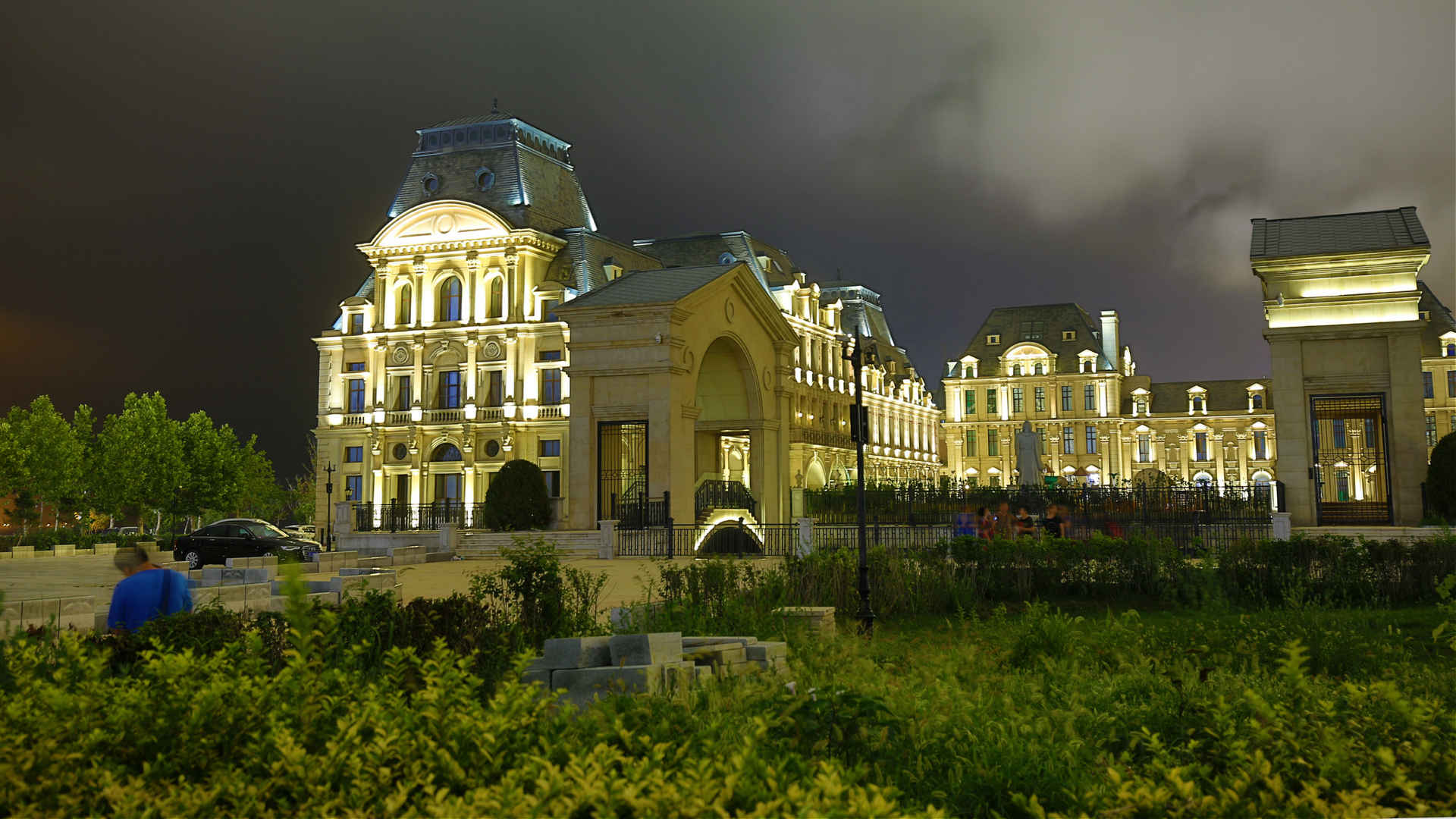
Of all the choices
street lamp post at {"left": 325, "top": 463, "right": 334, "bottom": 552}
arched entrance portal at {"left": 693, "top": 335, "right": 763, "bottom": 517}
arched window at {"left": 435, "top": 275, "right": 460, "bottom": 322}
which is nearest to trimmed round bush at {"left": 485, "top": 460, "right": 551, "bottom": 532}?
arched entrance portal at {"left": 693, "top": 335, "right": 763, "bottom": 517}

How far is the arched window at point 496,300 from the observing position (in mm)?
61406

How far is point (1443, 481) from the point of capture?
95.6 ft

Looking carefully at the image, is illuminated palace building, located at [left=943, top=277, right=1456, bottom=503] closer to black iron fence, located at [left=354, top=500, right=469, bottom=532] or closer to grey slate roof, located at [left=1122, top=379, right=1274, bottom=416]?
grey slate roof, located at [left=1122, top=379, right=1274, bottom=416]

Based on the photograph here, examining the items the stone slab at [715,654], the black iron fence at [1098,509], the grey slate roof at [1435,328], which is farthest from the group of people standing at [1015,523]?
the grey slate roof at [1435,328]

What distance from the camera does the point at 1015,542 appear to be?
1786 centimetres

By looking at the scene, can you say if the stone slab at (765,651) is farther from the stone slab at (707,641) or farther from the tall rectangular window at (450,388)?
the tall rectangular window at (450,388)

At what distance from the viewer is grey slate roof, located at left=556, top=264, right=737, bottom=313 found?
33.1 metres

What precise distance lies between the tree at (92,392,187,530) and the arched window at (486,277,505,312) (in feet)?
70.8

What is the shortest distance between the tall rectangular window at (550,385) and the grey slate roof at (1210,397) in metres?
59.6

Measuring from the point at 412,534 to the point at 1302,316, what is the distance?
2948cm

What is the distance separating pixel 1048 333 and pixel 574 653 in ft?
320

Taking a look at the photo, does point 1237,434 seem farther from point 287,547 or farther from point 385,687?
point 385,687

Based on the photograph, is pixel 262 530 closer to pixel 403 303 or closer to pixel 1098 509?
pixel 1098 509

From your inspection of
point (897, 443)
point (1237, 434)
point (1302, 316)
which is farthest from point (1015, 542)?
point (1237, 434)
